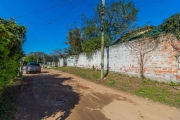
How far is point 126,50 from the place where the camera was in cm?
1047

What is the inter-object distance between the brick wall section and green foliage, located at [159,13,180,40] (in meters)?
0.36

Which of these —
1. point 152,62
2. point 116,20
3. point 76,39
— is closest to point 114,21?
point 116,20

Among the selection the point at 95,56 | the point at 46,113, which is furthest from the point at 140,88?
the point at 95,56

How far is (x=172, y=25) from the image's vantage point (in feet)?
23.4

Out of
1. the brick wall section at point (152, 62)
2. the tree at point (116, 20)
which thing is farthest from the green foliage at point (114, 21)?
the brick wall section at point (152, 62)

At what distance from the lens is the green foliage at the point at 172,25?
6.95 meters

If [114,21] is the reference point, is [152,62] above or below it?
below

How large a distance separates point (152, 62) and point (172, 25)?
7.58 feet

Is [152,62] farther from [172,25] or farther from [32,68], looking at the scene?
[32,68]

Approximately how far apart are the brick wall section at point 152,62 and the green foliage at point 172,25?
36 centimetres

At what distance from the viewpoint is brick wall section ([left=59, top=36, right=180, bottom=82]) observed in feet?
23.1

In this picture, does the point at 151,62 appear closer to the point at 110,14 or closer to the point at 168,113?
the point at 168,113

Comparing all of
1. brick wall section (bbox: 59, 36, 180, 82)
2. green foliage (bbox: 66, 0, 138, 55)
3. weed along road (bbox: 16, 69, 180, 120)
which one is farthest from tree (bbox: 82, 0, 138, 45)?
weed along road (bbox: 16, 69, 180, 120)

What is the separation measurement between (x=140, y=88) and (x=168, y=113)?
113 inches
